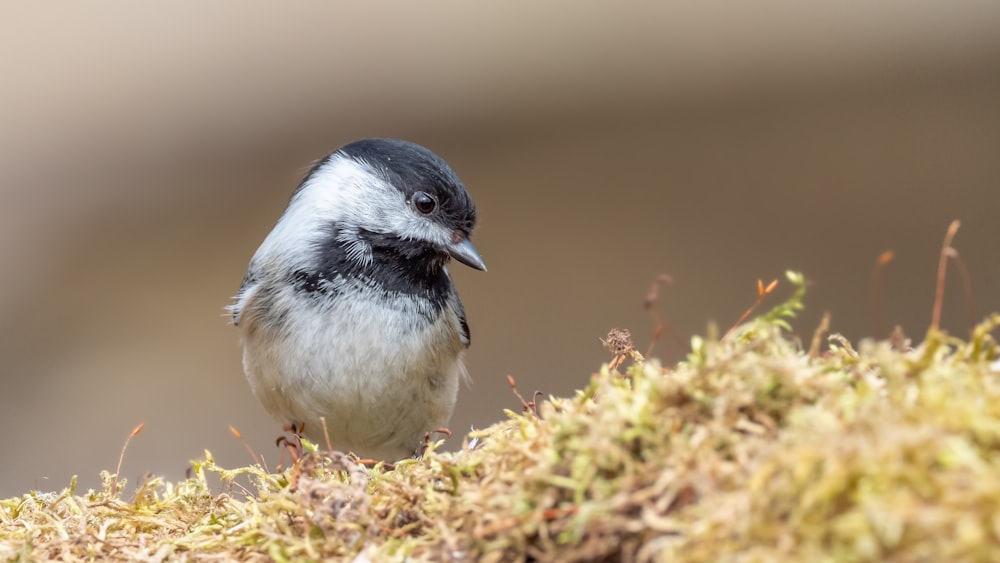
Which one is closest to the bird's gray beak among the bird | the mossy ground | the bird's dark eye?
the bird

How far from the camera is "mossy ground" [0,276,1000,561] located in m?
0.78

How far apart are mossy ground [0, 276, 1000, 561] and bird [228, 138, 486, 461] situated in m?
1.05

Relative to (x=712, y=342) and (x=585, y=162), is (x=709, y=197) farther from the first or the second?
(x=712, y=342)

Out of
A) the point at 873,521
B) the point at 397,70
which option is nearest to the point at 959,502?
the point at 873,521

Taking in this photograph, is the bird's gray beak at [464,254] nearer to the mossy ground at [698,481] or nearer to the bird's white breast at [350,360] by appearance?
the bird's white breast at [350,360]

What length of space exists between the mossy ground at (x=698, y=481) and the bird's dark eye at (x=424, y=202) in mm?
1335

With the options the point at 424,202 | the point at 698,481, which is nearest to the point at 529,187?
the point at 424,202

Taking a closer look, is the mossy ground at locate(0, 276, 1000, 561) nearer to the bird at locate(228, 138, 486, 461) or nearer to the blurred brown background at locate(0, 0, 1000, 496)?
the bird at locate(228, 138, 486, 461)

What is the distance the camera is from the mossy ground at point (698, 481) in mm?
776

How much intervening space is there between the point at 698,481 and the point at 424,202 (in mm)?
1837

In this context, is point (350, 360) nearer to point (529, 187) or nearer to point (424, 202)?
point (424, 202)

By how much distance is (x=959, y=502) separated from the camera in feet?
2.45

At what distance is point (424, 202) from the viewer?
2613 millimetres

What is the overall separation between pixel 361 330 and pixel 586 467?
5.02 feet
